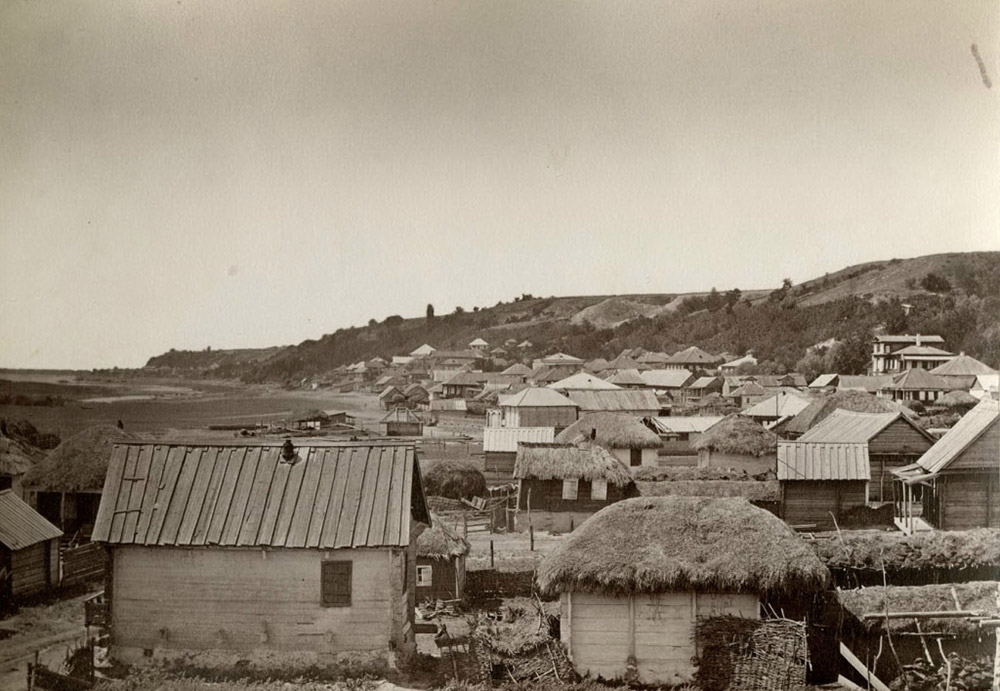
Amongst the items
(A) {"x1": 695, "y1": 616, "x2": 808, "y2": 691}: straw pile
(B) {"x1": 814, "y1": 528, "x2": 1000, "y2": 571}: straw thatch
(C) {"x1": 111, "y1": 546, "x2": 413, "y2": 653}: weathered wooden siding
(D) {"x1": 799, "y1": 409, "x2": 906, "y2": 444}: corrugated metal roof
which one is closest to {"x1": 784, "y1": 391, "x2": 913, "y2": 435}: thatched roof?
(D) {"x1": 799, "y1": 409, "x2": 906, "y2": 444}: corrugated metal roof

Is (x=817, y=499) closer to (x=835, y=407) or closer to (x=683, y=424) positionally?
(x=835, y=407)

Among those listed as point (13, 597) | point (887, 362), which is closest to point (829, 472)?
point (887, 362)

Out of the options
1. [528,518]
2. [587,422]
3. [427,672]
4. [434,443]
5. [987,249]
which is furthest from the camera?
[434,443]

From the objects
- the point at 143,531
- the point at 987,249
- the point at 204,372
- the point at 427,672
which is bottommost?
the point at 427,672

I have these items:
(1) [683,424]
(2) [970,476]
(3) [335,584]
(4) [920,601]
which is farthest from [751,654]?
(1) [683,424]

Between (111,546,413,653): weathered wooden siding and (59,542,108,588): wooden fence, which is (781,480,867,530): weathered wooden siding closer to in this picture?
(111,546,413,653): weathered wooden siding

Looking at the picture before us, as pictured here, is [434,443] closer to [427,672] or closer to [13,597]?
[13,597]

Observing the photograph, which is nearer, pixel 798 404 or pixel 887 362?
pixel 887 362
